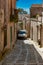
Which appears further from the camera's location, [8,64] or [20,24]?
[20,24]

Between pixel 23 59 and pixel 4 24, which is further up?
pixel 4 24

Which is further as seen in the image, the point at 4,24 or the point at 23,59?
the point at 4,24

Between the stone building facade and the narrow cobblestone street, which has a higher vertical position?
the stone building facade

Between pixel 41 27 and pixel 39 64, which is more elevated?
pixel 41 27

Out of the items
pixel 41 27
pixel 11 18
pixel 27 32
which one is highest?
pixel 11 18

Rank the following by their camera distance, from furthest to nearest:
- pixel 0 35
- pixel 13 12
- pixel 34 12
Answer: pixel 34 12 → pixel 13 12 → pixel 0 35

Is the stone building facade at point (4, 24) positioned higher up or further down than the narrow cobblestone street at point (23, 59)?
higher up

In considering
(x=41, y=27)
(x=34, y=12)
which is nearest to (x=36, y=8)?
(x=34, y=12)

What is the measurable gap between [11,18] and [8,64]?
7.15 meters

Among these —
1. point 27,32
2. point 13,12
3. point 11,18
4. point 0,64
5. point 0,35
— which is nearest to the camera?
point 0,64

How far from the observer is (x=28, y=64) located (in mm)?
10148

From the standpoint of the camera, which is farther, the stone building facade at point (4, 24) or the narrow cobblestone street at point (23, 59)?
the stone building facade at point (4, 24)

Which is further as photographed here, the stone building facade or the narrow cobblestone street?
the stone building facade

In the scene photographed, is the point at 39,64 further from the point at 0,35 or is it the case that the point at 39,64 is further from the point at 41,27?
the point at 41,27
